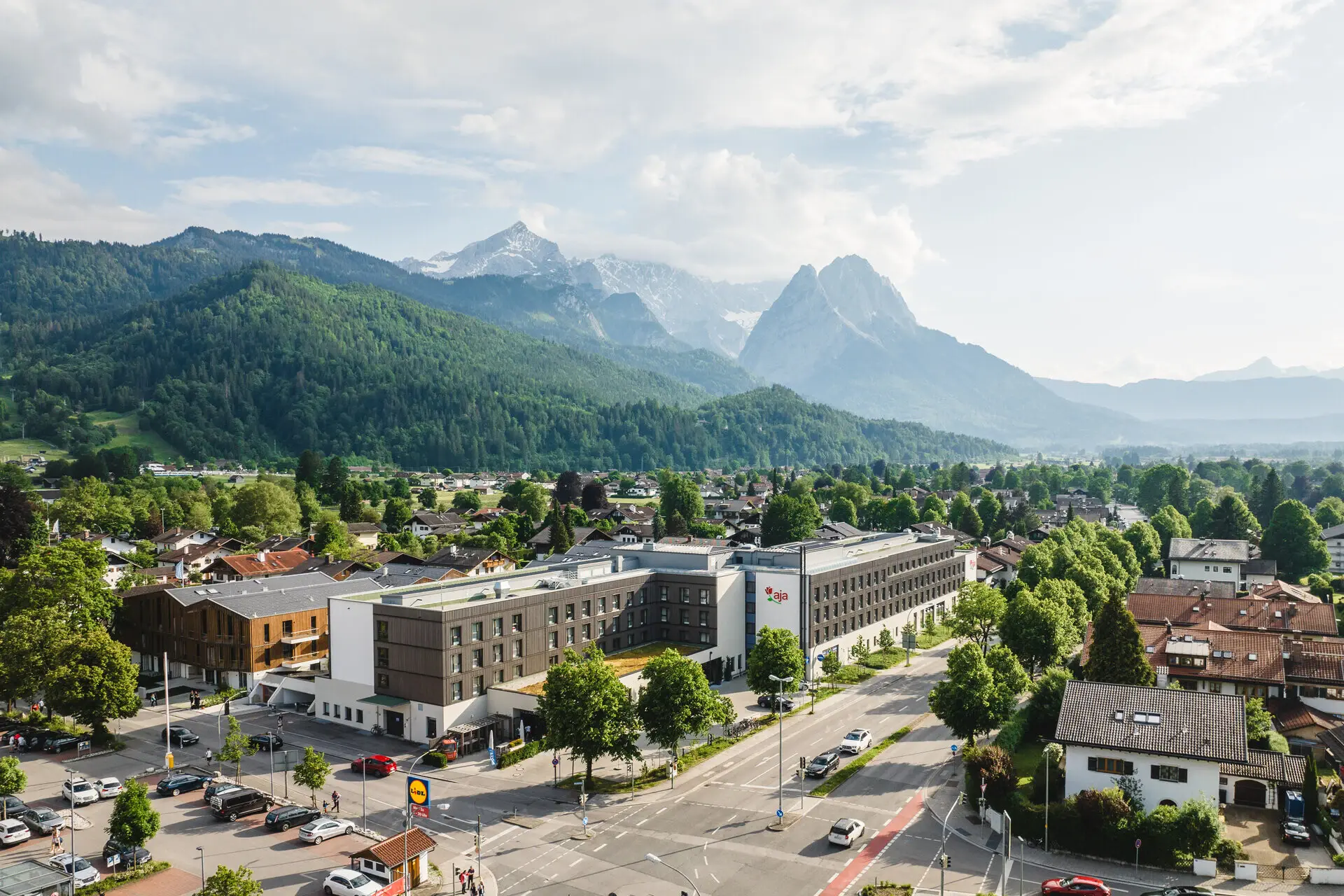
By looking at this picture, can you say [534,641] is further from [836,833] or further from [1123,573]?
[1123,573]

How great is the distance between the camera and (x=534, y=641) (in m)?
71.1

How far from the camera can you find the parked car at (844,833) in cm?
4616

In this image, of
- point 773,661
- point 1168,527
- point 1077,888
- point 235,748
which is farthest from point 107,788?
point 1168,527

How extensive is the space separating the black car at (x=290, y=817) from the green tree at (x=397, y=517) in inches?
5083

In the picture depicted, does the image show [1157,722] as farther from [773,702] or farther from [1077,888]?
[773,702]

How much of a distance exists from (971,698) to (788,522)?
98119 mm

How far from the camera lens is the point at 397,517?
17588cm

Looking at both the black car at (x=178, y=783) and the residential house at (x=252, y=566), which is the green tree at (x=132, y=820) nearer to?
the black car at (x=178, y=783)

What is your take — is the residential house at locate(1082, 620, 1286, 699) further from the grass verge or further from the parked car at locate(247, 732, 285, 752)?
the parked car at locate(247, 732, 285, 752)

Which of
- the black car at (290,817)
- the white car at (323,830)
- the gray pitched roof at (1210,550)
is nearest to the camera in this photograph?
the white car at (323,830)

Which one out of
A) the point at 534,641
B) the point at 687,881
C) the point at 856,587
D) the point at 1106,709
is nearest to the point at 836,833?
the point at 687,881

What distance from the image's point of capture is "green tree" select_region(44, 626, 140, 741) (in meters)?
60.5

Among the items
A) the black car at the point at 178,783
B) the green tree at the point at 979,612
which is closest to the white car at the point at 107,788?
the black car at the point at 178,783

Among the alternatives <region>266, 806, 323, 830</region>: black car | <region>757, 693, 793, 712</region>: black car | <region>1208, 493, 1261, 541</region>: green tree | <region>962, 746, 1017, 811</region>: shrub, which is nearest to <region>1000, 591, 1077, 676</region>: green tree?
<region>757, 693, 793, 712</region>: black car
